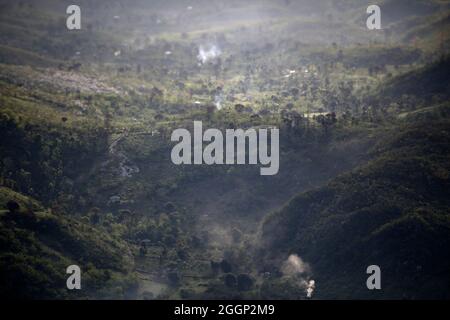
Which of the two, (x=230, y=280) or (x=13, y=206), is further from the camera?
(x=230, y=280)

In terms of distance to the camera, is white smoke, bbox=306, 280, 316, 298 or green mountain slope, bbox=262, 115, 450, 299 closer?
green mountain slope, bbox=262, 115, 450, 299

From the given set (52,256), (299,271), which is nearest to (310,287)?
(299,271)

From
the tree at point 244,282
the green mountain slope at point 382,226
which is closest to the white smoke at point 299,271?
the green mountain slope at point 382,226

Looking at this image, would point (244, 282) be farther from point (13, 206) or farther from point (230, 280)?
point (13, 206)

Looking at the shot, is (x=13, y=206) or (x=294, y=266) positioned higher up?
(x=13, y=206)

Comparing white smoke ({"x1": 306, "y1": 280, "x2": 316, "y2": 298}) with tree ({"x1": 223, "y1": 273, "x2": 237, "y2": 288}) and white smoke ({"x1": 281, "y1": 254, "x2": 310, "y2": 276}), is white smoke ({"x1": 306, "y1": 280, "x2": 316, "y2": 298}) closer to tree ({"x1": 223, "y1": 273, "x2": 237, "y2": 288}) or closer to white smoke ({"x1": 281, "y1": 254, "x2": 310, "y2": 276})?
white smoke ({"x1": 281, "y1": 254, "x2": 310, "y2": 276})

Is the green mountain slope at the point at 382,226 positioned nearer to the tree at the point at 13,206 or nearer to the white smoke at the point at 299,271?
the white smoke at the point at 299,271

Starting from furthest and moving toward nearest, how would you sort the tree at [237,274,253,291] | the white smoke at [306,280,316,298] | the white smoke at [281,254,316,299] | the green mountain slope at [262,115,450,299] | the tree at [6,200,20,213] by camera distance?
1. the tree at [6,200,20,213]
2. the tree at [237,274,253,291]
3. the white smoke at [281,254,316,299]
4. the white smoke at [306,280,316,298]
5. the green mountain slope at [262,115,450,299]

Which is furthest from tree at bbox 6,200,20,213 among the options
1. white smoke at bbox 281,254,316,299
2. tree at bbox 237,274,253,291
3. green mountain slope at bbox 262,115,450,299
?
white smoke at bbox 281,254,316,299

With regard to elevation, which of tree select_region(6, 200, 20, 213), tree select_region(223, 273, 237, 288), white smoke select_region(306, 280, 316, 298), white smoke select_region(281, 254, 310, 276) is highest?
tree select_region(6, 200, 20, 213)

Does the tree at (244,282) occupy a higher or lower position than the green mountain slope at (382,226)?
lower
